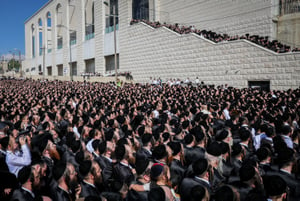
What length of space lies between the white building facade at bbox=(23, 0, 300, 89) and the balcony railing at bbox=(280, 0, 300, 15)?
0.18 meters

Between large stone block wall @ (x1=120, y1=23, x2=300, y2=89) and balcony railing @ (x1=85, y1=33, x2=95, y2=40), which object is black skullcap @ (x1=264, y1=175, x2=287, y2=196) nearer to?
large stone block wall @ (x1=120, y1=23, x2=300, y2=89)

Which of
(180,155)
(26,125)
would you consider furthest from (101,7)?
(180,155)

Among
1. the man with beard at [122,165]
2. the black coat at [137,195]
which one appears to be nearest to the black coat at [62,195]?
the black coat at [137,195]

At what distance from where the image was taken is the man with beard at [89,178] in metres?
3.60

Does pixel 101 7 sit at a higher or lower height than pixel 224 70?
higher

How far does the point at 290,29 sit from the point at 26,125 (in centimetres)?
2261

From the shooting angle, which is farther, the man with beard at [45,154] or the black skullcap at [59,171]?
the man with beard at [45,154]

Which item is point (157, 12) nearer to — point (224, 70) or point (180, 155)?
point (224, 70)

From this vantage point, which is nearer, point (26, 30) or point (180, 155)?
point (180, 155)

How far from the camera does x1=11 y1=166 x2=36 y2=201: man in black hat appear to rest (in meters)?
→ 3.28

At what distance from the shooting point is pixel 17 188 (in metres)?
3.51

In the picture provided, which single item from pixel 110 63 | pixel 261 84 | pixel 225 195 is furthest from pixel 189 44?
pixel 225 195

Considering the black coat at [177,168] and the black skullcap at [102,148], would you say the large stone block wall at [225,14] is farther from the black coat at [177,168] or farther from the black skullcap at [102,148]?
the black skullcap at [102,148]

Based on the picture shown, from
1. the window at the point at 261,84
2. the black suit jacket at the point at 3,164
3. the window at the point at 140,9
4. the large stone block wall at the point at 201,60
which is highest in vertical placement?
the window at the point at 140,9
